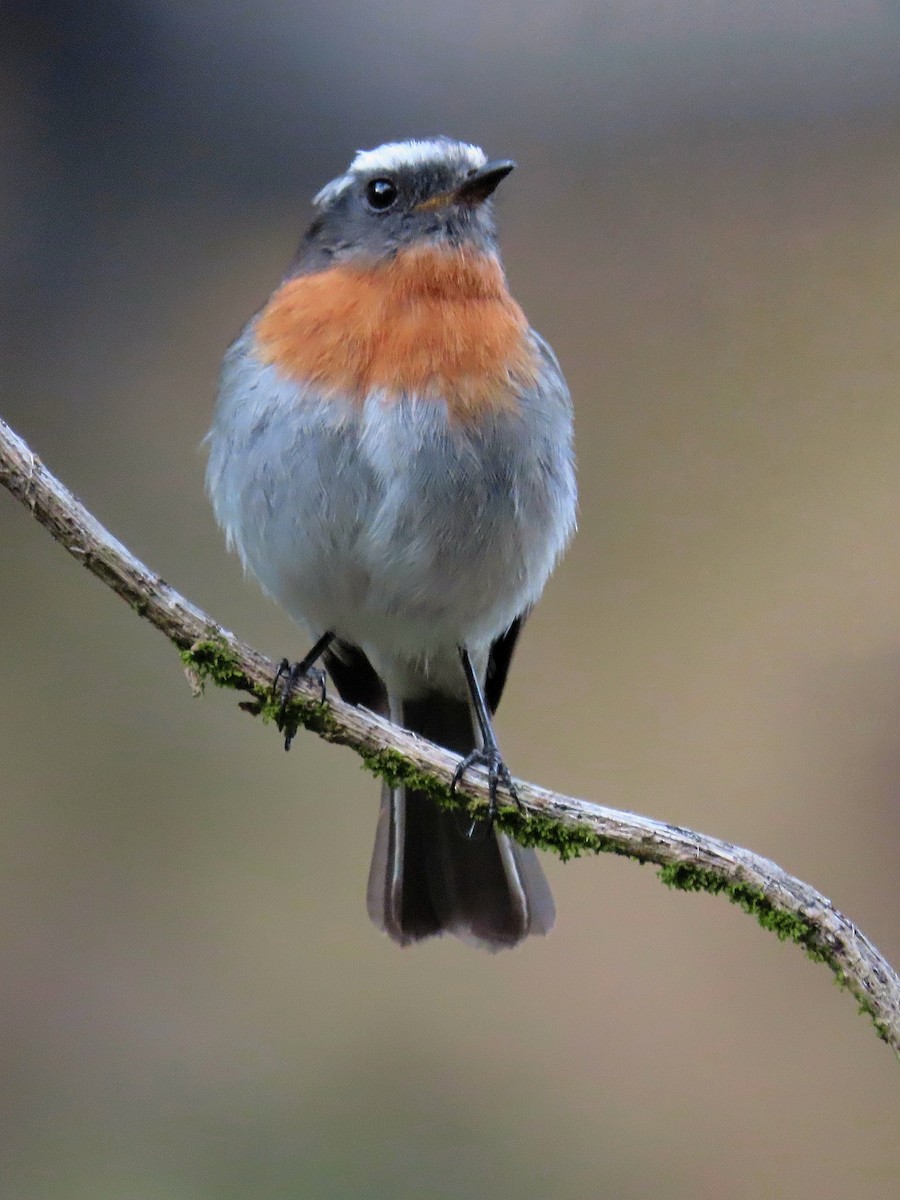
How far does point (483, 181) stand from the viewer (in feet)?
8.02

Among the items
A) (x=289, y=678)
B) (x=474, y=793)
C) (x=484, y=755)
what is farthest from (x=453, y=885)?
(x=289, y=678)

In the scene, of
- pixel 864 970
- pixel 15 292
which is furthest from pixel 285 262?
pixel 864 970

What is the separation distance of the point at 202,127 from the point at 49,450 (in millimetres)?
1123

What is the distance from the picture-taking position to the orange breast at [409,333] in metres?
2.33

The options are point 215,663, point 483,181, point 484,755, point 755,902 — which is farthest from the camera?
point 483,181

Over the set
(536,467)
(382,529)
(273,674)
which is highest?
(536,467)

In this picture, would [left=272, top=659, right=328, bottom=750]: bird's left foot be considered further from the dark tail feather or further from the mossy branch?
the dark tail feather

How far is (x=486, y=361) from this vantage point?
240 centimetres

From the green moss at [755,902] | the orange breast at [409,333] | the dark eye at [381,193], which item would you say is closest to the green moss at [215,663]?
the orange breast at [409,333]

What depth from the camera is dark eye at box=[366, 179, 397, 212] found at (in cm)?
253

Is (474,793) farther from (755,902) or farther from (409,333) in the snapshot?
(409,333)

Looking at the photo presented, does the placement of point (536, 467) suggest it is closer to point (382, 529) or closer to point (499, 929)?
point (382, 529)

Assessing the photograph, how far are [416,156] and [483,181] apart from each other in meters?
0.17

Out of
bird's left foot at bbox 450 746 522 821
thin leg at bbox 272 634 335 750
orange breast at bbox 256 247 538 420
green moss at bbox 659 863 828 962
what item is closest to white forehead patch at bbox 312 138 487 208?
orange breast at bbox 256 247 538 420
